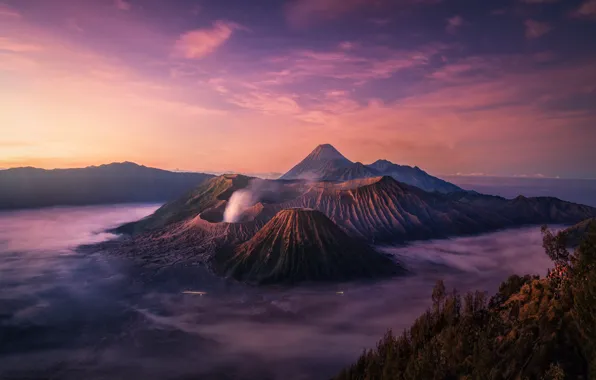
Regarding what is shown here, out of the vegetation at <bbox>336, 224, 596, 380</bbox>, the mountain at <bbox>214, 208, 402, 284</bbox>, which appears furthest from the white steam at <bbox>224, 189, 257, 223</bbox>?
the vegetation at <bbox>336, 224, 596, 380</bbox>

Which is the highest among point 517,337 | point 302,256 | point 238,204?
point 238,204

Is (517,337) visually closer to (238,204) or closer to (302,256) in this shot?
(302,256)

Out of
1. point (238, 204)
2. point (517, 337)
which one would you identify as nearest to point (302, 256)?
point (238, 204)

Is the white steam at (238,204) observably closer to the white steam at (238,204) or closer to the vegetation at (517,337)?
the white steam at (238,204)

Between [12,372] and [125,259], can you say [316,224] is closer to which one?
[125,259]

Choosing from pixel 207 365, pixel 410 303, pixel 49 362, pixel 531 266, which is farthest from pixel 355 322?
pixel 531 266

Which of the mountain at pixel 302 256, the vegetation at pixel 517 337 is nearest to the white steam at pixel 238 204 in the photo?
the mountain at pixel 302 256

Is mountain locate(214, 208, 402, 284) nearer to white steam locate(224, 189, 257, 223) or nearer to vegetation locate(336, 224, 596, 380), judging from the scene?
white steam locate(224, 189, 257, 223)
